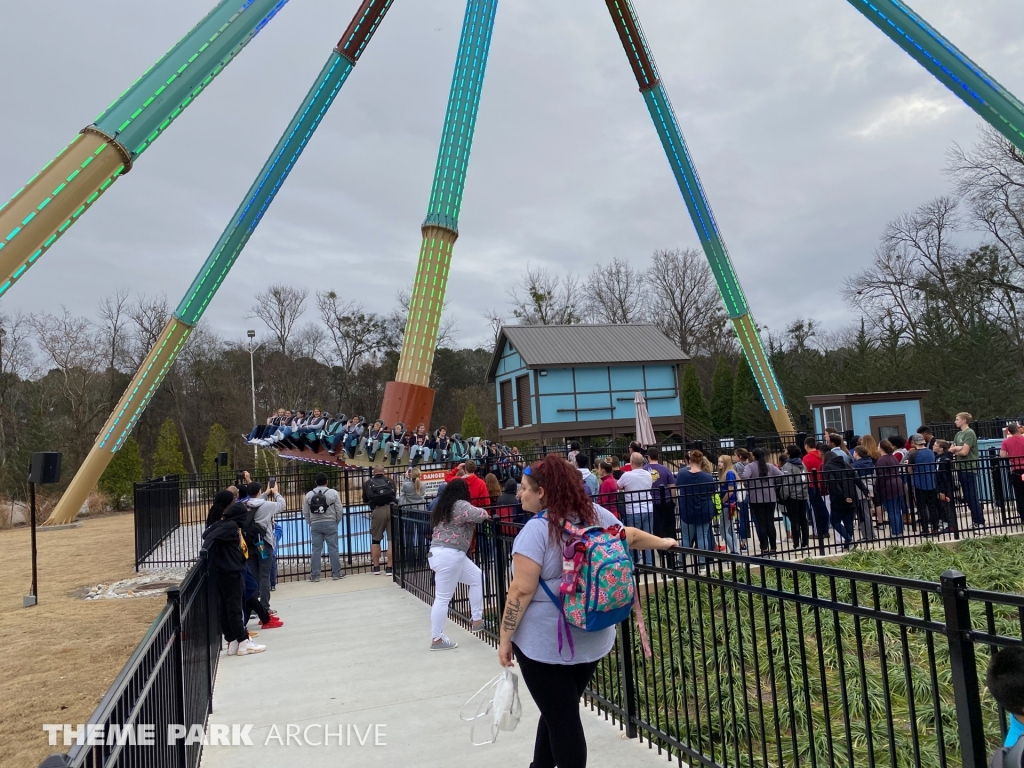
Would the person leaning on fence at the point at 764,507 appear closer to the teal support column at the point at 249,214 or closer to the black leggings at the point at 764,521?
the black leggings at the point at 764,521

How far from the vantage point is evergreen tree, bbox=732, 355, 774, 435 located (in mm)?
40719

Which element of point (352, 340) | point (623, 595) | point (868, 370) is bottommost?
point (623, 595)

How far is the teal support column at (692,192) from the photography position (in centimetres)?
2269

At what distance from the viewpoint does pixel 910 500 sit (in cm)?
1121

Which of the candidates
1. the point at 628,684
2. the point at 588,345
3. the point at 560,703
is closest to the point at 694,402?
the point at 588,345

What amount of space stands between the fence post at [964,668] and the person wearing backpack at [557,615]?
117cm

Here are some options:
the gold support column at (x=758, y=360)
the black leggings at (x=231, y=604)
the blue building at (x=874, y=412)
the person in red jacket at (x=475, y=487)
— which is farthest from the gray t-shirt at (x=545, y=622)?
the gold support column at (x=758, y=360)

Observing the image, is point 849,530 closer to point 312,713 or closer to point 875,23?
point 312,713

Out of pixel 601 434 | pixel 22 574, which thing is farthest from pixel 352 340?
pixel 22 574

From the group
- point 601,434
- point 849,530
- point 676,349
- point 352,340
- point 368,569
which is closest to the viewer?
point 849,530

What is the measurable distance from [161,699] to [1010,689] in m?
3.43

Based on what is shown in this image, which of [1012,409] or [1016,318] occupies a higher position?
[1016,318]

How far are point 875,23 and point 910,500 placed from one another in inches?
527

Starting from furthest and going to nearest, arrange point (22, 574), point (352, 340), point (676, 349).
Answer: point (352, 340)
point (676, 349)
point (22, 574)
